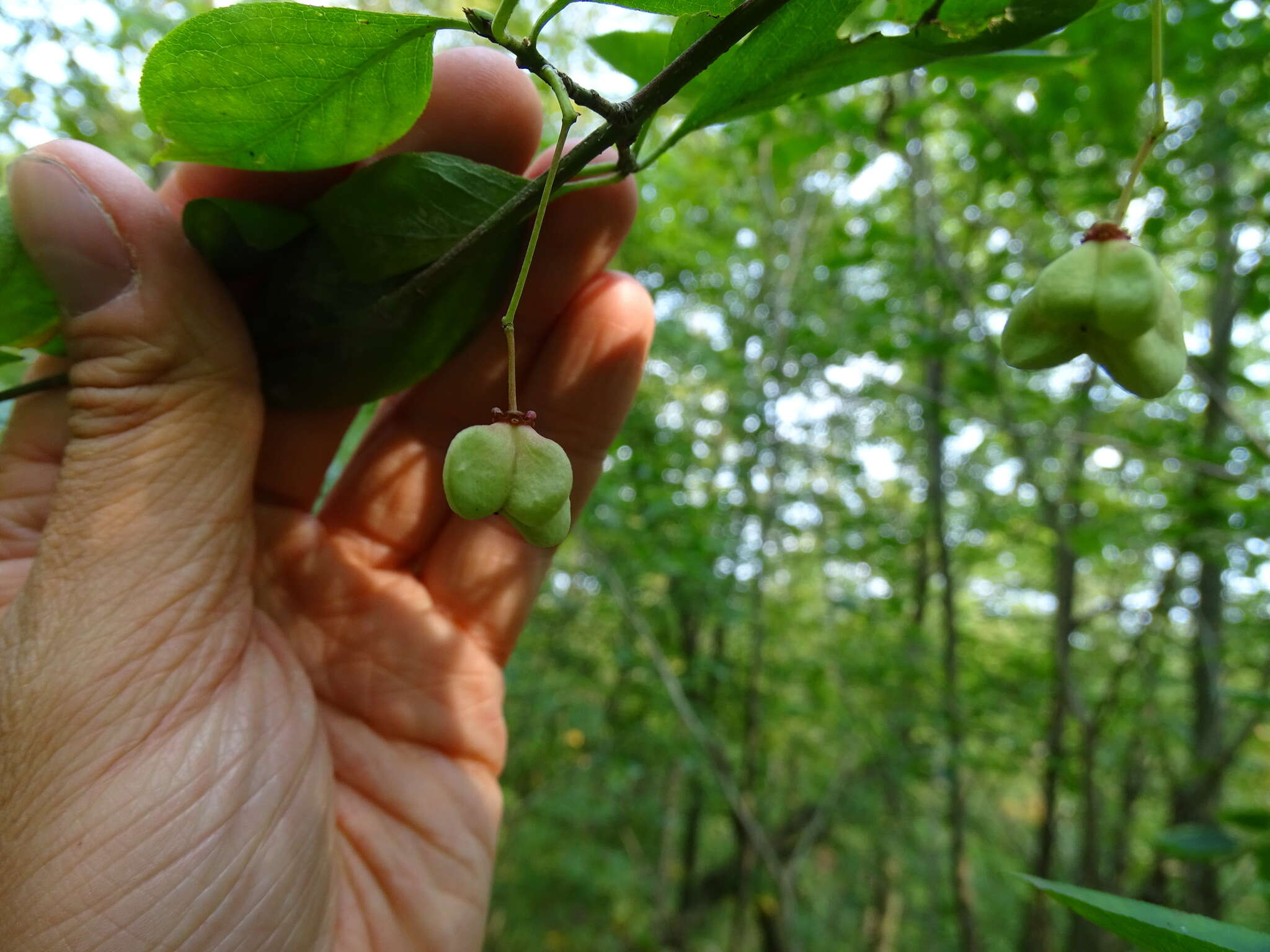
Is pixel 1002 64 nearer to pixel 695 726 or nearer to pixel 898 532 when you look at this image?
pixel 695 726

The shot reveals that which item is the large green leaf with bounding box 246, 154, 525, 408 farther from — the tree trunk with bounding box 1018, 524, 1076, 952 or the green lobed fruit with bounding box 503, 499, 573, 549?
the tree trunk with bounding box 1018, 524, 1076, 952

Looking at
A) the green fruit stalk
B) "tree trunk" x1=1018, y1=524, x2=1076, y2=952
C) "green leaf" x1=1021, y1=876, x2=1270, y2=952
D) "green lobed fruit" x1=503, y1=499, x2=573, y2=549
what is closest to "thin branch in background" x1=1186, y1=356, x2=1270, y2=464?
the green fruit stalk

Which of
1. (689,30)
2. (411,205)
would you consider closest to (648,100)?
(689,30)

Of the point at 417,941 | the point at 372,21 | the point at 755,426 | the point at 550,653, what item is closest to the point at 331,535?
the point at 417,941

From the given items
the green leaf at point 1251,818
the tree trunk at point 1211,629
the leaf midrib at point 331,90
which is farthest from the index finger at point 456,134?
the tree trunk at point 1211,629

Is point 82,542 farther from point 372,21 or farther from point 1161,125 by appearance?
point 1161,125
